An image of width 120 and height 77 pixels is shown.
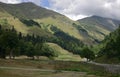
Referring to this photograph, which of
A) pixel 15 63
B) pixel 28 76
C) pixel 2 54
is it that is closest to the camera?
pixel 28 76

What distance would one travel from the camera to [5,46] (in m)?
158

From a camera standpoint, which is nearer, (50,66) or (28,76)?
(28,76)

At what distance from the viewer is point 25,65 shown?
117812 mm

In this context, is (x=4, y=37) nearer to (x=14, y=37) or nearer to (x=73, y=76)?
(x=14, y=37)

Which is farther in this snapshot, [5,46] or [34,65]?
[5,46]

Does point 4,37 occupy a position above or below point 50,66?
above

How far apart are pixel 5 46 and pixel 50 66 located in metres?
42.4

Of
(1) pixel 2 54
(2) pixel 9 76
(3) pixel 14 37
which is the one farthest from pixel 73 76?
(1) pixel 2 54

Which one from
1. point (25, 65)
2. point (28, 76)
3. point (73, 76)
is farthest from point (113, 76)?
point (25, 65)

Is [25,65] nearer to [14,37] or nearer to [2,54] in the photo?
[14,37]

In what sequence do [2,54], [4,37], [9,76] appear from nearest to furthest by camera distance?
[9,76], [4,37], [2,54]

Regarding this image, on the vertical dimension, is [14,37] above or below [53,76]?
above

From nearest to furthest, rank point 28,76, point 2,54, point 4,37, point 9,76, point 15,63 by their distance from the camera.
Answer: point 9,76, point 28,76, point 15,63, point 4,37, point 2,54

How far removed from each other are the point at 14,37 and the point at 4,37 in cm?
494
